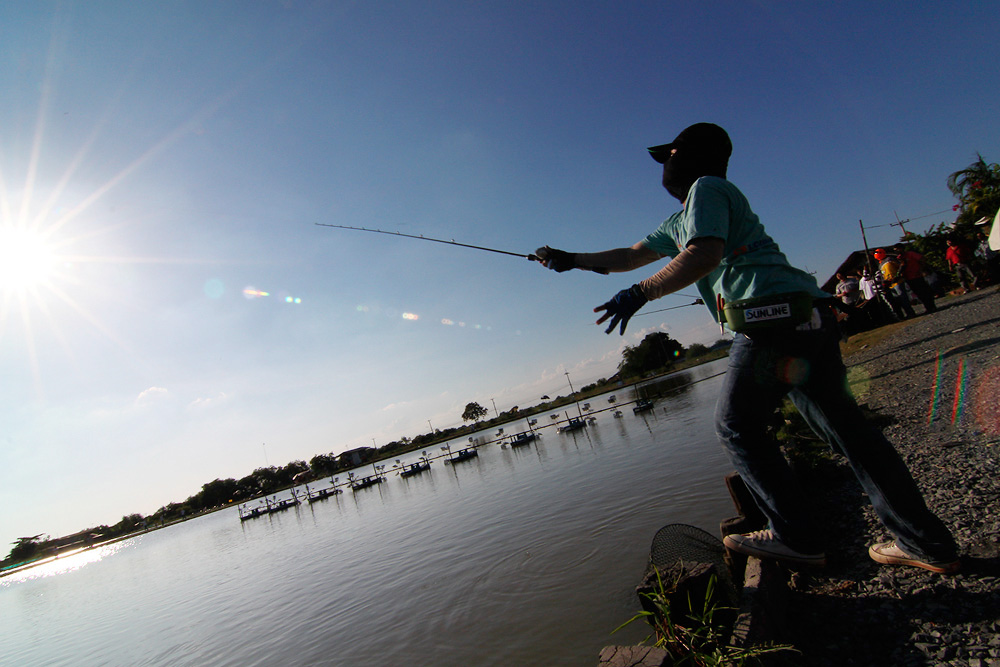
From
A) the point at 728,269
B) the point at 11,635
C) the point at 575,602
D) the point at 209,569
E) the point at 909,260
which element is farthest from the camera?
the point at 209,569

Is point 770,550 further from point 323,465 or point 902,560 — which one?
point 323,465

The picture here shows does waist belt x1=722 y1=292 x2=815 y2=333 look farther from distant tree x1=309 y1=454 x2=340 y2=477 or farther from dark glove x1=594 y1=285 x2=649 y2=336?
distant tree x1=309 y1=454 x2=340 y2=477

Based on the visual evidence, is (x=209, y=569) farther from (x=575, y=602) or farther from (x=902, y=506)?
(x=902, y=506)

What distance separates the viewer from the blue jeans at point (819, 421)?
2178 millimetres

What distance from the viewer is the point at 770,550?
259 cm

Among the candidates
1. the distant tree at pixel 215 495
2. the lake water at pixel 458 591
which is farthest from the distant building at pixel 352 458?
the lake water at pixel 458 591

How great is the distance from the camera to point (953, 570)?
2.18 m

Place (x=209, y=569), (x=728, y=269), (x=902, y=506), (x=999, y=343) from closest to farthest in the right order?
(x=902, y=506), (x=728, y=269), (x=999, y=343), (x=209, y=569)

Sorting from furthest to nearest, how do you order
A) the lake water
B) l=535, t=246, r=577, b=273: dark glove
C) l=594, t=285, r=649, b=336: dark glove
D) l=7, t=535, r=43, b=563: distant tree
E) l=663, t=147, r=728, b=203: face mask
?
1. l=7, t=535, r=43, b=563: distant tree
2. the lake water
3. l=535, t=246, r=577, b=273: dark glove
4. l=663, t=147, r=728, b=203: face mask
5. l=594, t=285, r=649, b=336: dark glove

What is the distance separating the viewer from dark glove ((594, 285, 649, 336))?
2.39m

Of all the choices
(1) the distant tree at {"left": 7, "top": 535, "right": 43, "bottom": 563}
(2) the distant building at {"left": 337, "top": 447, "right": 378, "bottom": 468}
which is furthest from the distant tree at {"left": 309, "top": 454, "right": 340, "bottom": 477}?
(1) the distant tree at {"left": 7, "top": 535, "right": 43, "bottom": 563}

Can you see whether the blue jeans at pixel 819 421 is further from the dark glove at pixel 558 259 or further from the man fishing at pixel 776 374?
the dark glove at pixel 558 259

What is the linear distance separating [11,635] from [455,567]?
3177 cm

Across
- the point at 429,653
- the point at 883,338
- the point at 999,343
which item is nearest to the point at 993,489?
the point at 429,653
